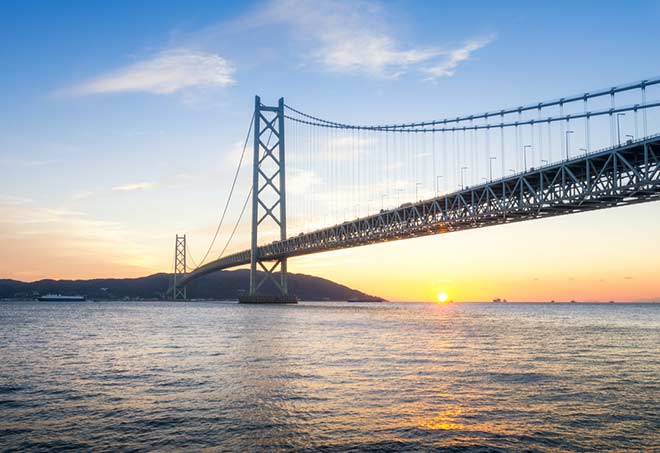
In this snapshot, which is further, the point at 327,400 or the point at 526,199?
the point at 526,199

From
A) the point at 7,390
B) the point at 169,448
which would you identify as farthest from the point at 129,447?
the point at 7,390

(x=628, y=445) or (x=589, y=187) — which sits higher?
(x=589, y=187)

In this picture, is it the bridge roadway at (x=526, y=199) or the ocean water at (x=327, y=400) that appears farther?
the bridge roadway at (x=526, y=199)

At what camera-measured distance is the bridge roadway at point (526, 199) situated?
1462 inches

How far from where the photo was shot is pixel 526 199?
48.8 meters

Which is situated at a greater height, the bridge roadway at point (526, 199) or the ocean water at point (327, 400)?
the bridge roadway at point (526, 199)

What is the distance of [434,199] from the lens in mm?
59188

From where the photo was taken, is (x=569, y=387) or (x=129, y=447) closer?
(x=129, y=447)

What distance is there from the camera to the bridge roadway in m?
37.1

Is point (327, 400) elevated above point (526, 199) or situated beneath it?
situated beneath

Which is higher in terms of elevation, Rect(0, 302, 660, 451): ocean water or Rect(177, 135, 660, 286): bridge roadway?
Rect(177, 135, 660, 286): bridge roadway

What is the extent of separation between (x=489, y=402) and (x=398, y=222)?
171 ft

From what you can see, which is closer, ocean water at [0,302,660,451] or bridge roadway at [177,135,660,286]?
ocean water at [0,302,660,451]

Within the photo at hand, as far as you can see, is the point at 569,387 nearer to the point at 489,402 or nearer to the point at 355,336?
the point at 489,402
